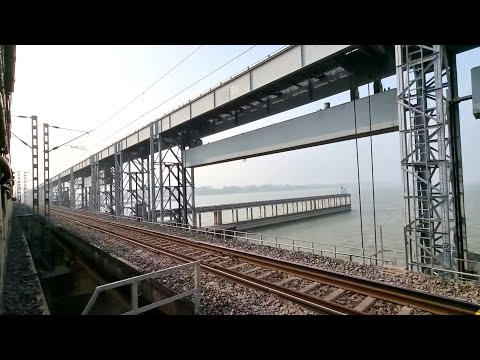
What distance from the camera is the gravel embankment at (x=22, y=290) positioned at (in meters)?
6.10

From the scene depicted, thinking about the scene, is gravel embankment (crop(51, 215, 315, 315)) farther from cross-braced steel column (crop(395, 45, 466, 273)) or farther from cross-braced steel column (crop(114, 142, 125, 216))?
cross-braced steel column (crop(114, 142, 125, 216))

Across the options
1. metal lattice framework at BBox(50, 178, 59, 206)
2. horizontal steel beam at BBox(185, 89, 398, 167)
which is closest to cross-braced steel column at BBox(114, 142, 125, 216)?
horizontal steel beam at BBox(185, 89, 398, 167)

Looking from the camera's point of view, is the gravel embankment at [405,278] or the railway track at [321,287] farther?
the gravel embankment at [405,278]

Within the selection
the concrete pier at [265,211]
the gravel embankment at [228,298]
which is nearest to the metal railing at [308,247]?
the gravel embankment at [228,298]

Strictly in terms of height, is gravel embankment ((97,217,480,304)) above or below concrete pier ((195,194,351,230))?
above

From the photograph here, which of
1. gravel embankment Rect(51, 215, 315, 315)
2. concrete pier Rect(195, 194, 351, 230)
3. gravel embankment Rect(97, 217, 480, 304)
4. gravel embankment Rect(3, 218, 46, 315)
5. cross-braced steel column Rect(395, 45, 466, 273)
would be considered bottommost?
concrete pier Rect(195, 194, 351, 230)

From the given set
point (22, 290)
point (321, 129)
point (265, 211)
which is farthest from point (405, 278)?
point (265, 211)

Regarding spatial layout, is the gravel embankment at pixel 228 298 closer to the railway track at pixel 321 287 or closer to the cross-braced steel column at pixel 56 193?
the railway track at pixel 321 287

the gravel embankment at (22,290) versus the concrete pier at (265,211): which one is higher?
the gravel embankment at (22,290)

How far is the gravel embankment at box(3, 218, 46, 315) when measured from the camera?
6098 mm
